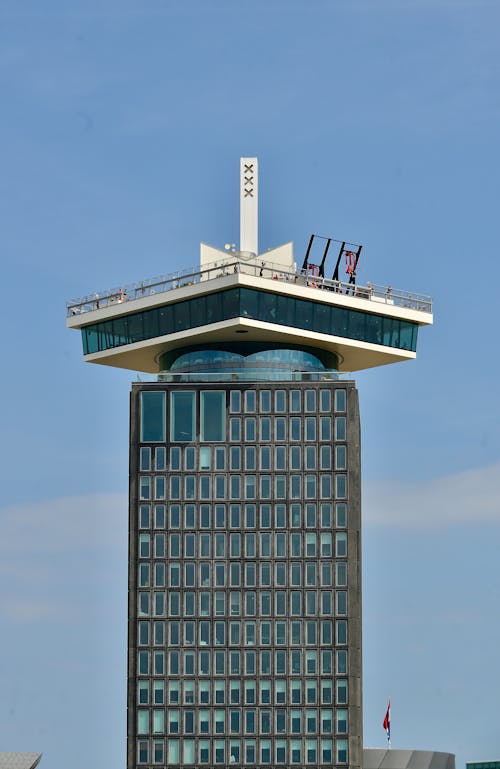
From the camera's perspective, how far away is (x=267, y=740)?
182 m

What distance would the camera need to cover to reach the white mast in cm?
19788

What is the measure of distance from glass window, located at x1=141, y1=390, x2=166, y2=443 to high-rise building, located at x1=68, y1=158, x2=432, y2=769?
0.55 feet

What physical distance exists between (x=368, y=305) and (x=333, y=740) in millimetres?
45668

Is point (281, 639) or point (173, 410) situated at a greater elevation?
point (173, 410)

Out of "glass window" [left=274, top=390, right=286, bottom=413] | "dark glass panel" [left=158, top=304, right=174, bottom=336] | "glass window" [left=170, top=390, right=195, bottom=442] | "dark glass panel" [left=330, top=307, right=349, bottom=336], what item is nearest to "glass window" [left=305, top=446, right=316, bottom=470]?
"glass window" [left=274, top=390, right=286, bottom=413]

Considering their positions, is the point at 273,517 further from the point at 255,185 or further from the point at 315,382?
the point at 255,185

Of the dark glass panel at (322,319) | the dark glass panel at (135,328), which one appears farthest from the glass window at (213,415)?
the dark glass panel at (322,319)

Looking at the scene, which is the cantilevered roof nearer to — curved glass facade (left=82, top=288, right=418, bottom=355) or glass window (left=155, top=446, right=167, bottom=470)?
glass window (left=155, top=446, right=167, bottom=470)

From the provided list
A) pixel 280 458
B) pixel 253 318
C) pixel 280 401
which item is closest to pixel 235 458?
pixel 280 458

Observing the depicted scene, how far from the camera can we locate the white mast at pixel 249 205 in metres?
198

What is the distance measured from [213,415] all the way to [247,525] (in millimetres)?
12061

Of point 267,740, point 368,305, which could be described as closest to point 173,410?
point 368,305

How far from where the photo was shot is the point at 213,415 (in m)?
190

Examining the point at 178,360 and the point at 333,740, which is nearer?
the point at 333,740
